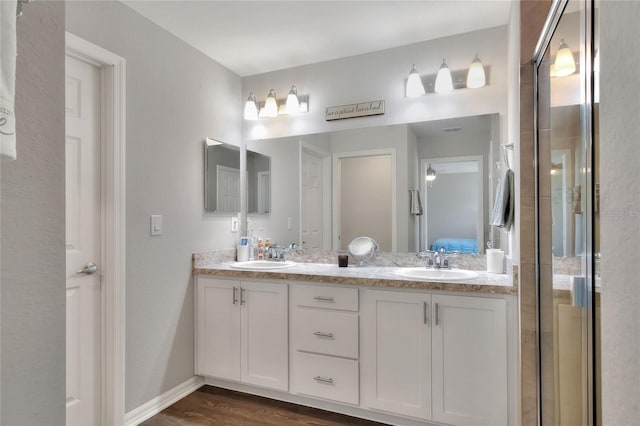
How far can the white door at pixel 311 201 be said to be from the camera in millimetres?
2875

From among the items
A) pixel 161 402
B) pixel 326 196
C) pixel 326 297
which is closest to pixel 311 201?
pixel 326 196

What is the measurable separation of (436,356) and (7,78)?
207 centimetres

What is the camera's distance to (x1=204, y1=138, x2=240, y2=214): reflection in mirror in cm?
275

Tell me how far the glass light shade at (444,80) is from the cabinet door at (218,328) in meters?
1.91

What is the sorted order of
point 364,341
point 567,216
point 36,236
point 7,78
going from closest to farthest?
point 7,78, point 36,236, point 567,216, point 364,341

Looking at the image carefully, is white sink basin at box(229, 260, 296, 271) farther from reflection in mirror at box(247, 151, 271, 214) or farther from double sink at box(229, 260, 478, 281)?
reflection in mirror at box(247, 151, 271, 214)

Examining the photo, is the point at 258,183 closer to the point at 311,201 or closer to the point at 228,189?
the point at 228,189

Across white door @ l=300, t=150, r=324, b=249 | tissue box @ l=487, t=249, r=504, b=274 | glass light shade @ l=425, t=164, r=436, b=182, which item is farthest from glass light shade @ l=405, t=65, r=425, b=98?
tissue box @ l=487, t=249, r=504, b=274

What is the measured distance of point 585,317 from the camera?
972 millimetres

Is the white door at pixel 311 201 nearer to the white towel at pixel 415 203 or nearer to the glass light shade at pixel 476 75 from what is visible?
the white towel at pixel 415 203

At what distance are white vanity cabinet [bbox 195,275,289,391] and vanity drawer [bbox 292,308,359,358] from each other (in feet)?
0.35

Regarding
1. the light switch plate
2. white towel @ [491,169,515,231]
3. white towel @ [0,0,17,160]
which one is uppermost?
white towel @ [0,0,17,160]

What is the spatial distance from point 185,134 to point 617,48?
2.48 meters

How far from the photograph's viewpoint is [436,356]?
6.50 feet
